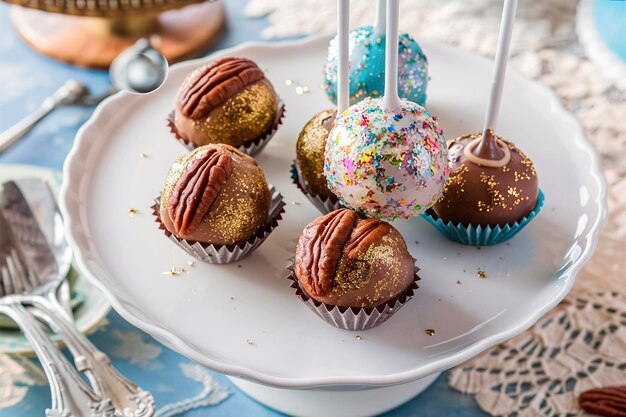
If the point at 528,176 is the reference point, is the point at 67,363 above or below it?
below

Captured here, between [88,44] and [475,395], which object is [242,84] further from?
[88,44]

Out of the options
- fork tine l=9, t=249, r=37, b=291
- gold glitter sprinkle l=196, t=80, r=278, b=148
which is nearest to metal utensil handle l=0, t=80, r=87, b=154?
fork tine l=9, t=249, r=37, b=291

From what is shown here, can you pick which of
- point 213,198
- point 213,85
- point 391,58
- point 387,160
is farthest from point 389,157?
point 213,85

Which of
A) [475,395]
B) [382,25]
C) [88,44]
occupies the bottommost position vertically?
[475,395]

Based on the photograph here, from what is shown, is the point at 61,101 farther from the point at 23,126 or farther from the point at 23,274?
the point at 23,274

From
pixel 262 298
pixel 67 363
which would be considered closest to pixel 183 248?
pixel 262 298

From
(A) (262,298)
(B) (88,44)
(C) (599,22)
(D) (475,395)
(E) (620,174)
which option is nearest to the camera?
(A) (262,298)

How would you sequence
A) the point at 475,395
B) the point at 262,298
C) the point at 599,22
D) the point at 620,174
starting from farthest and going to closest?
1. the point at 599,22
2. the point at 620,174
3. the point at 475,395
4. the point at 262,298
